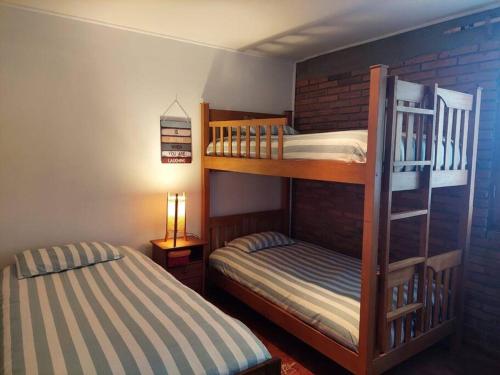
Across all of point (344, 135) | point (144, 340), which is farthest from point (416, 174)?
point (144, 340)

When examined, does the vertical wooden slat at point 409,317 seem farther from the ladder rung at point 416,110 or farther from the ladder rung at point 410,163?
the ladder rung at point 416,110

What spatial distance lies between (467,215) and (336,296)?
1.10 metres

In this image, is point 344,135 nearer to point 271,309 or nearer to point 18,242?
point 271,309

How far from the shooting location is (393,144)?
1.90 meters

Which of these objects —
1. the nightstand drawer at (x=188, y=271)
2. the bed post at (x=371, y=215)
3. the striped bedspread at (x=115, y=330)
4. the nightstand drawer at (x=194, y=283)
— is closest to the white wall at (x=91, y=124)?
the nightstand drawer at (x=188, y=271)

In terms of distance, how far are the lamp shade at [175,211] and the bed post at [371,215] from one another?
71.0 inches

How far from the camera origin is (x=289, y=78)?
413 cm

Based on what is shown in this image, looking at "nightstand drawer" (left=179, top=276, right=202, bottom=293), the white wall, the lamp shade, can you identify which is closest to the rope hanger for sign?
the white wall

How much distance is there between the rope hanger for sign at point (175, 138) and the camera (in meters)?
3.35

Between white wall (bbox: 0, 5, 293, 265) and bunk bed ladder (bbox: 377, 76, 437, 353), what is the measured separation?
2.07m

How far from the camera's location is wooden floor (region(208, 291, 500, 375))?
2.43 m

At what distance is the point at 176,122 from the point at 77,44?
3.32 feet

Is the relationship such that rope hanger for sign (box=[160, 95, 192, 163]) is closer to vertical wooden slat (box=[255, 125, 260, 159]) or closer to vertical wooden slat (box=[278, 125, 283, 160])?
vertical wooden slat (box=[255, 125, 260, 159])

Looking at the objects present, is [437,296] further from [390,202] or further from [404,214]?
[390,202]
